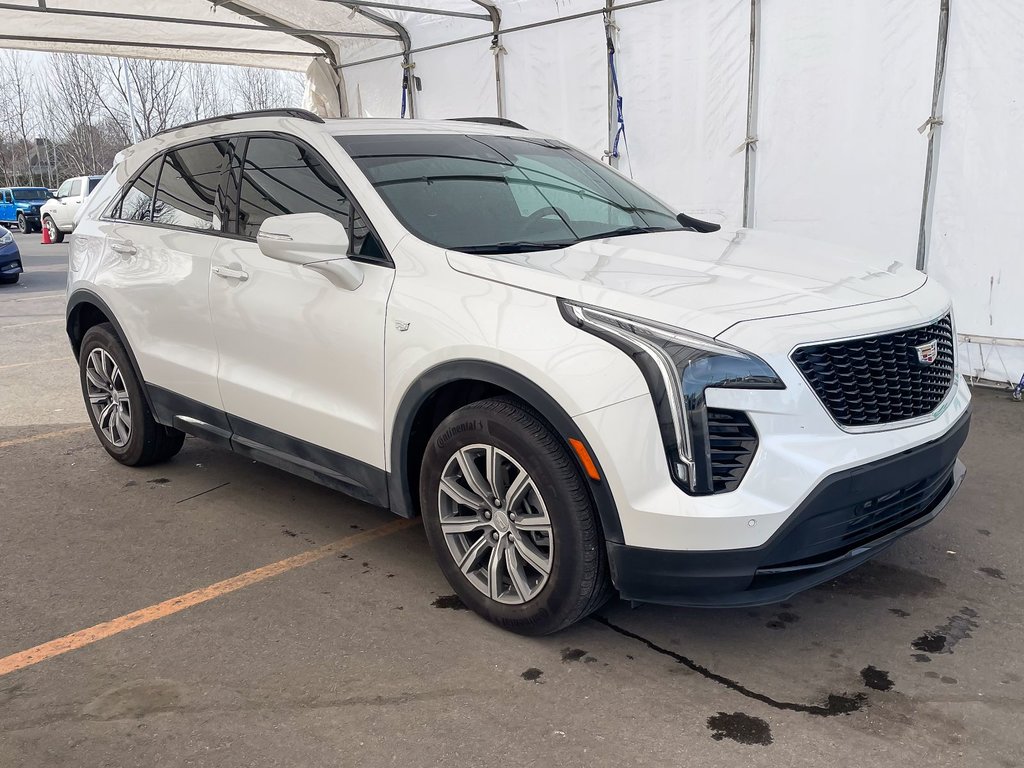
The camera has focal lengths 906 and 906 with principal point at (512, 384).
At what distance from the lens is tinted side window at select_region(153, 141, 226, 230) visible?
4297 millimetres

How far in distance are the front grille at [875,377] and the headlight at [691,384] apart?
17 centimetres

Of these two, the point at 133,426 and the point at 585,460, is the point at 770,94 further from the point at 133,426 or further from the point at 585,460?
the point at 585,460

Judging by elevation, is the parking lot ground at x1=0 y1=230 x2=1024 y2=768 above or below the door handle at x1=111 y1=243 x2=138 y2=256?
below

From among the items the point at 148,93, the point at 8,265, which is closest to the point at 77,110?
the point at 148,93

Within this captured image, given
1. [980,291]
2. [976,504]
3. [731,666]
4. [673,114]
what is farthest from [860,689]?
[673,114]

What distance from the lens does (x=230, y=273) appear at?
4.01 m

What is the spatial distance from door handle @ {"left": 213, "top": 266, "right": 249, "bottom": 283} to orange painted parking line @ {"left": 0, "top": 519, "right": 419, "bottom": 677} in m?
1.24

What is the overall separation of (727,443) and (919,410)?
0.87m

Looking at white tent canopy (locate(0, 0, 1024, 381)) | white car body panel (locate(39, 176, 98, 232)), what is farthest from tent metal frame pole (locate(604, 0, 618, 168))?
white car body panel (locate(39, 176, 98, 232))

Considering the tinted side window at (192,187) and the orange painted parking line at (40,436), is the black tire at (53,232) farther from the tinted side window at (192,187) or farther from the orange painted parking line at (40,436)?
the tinted side window at (192,187)

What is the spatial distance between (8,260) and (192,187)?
39.5 ft

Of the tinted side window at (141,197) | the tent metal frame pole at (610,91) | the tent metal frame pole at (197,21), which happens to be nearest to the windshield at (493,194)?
the tinted side window at (141,197)

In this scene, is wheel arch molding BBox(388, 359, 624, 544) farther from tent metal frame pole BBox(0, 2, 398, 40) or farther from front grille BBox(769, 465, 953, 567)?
tent metal frame pole BBox(0, 2, 398, 40)

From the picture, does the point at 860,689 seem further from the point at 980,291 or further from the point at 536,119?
→ the point at 536,119
